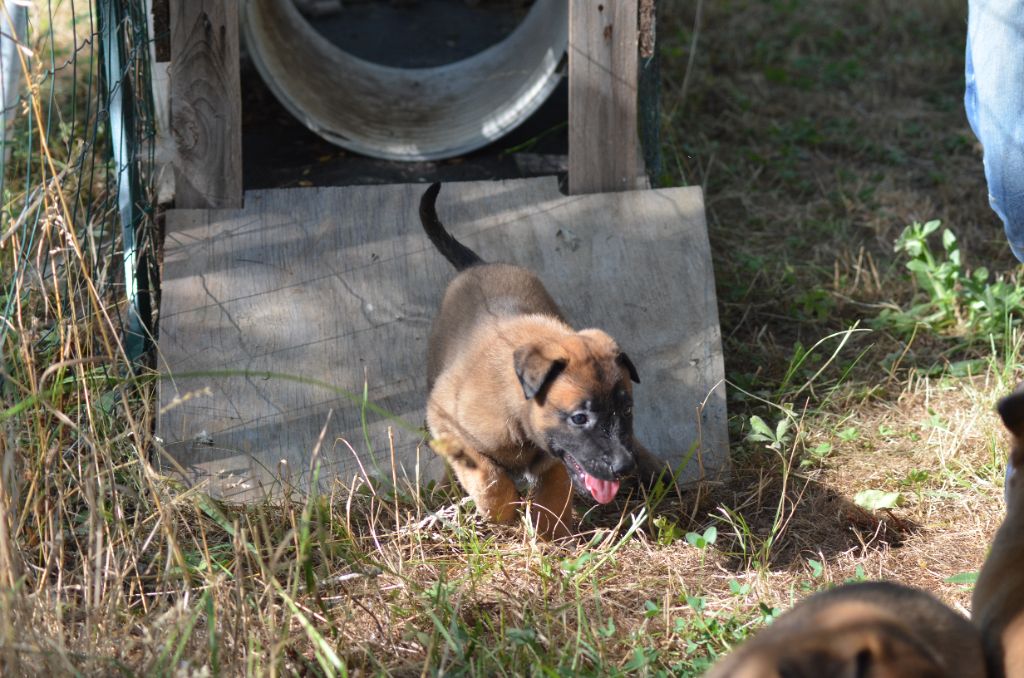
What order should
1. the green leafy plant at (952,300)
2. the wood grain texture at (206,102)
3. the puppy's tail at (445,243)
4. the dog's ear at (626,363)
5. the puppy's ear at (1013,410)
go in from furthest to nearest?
the green leafy plant at (952,300)
the wood grain texture at (206,102)
the puppy's tail at (445,243)
the dog's ear at (626,363)
the puppy's ear at (1013,410)

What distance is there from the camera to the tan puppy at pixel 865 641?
2.19 metres

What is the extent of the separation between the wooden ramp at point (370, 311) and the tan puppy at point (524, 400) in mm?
265

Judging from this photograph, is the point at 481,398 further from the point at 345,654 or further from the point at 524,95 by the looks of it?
the point at 524,95

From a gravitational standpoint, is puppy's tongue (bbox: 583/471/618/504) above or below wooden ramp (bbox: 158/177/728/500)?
below

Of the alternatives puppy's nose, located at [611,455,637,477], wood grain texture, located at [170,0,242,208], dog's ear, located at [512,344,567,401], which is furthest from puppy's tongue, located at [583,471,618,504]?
wood grain texture, located at [170,0,242,208]

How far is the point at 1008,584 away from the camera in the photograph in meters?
2.80

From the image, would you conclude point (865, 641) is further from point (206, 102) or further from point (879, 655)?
point (206, 102)

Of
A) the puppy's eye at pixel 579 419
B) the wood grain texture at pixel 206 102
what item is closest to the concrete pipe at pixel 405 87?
the wood grain texture at pixel 206 102

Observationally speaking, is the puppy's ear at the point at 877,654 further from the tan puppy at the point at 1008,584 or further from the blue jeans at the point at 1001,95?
the blue jeans at the point at 1001,95

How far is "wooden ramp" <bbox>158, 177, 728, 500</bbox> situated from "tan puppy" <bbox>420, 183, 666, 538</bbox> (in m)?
0.26

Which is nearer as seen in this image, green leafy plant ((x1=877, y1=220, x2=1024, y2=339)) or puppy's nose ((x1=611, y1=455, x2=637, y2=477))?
puppy's nose ((x1=611, y1=455, x2=637, y2=477))

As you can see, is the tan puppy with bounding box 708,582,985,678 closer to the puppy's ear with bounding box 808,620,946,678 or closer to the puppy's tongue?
the puppy's ear with bounding box 808,620,946,678

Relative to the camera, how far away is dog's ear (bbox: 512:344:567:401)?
343 centimetres

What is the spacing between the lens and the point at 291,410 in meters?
4.30
